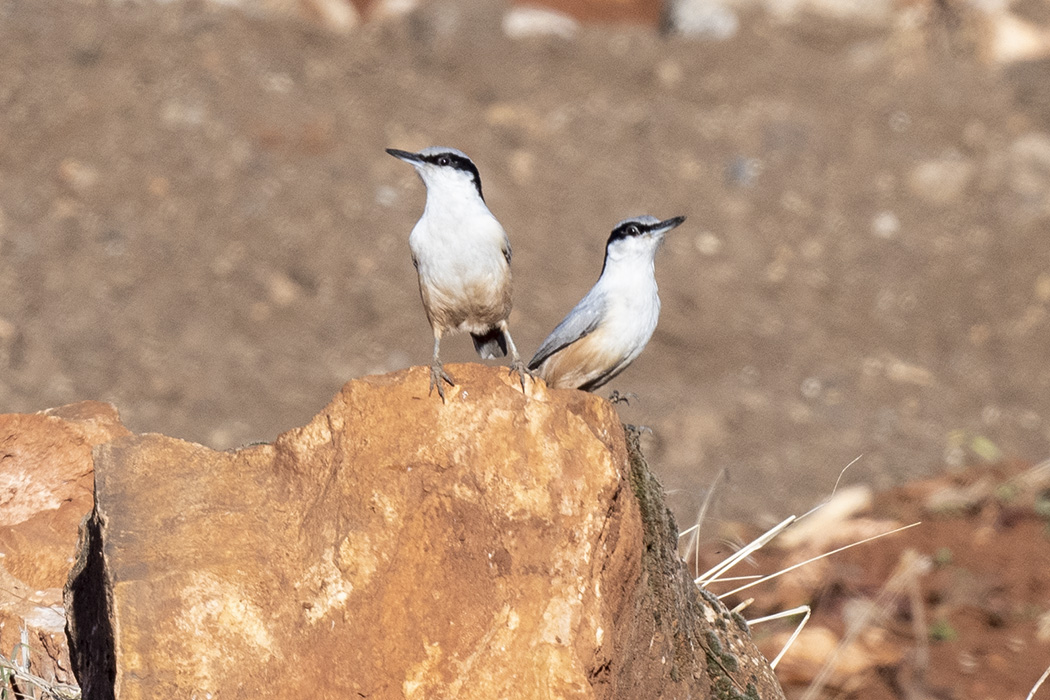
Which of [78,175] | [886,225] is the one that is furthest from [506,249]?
[886,225]

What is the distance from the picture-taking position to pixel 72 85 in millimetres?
10453

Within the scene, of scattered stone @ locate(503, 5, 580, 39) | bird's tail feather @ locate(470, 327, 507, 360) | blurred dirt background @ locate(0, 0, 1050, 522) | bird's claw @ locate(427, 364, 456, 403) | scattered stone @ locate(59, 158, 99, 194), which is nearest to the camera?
bird's claw @ locate(427, 364, 456, 403)

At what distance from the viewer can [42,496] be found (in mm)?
4516

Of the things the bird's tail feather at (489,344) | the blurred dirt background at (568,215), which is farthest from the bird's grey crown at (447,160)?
the blurred dirt background at (568,215)

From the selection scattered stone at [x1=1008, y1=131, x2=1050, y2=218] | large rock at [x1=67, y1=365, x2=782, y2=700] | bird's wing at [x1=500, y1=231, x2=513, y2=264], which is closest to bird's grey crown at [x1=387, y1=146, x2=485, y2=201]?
bird's wing at [x1=500, y1=231, x2=513, y2=264]

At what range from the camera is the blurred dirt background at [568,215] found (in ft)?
28.7

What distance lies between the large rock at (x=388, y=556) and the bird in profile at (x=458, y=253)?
0.84m

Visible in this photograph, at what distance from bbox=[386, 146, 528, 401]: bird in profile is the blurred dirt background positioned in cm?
381

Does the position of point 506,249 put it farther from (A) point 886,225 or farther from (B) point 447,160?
(A) point 886,225

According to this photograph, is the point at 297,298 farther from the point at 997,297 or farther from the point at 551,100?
the point at 997,297

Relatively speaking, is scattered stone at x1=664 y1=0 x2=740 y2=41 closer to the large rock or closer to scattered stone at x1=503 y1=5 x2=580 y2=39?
scattered stone at x1=503 y1=5 x2=580 y2=39

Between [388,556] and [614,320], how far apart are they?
160 centimetres

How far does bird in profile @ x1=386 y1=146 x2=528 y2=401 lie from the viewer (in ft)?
13.7

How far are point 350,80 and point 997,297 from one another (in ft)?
20.5
